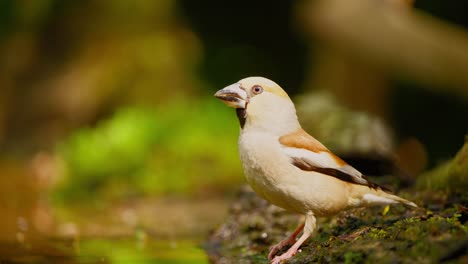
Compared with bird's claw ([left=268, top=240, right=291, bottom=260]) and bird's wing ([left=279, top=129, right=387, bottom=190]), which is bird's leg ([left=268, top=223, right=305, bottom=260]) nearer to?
bird's claw ([left=268, top=240, right=291, bottom=260])

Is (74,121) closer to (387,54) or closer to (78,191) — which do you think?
(78,191)

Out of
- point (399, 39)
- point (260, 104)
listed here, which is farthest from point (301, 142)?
point (399, 39)

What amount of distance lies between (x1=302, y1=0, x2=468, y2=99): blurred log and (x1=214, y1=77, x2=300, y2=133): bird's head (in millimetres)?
6064

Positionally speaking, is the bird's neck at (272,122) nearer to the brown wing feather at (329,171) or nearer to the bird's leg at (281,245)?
the brown wing feather at (329,171)

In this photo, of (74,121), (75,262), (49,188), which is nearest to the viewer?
(75,262)

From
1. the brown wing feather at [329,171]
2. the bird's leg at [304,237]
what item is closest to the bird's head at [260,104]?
the brown wing feather at [329,171]

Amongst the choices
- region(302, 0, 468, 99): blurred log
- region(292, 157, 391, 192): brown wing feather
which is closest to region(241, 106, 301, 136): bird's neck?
region(292, 157, 391, 192): brown wing feather

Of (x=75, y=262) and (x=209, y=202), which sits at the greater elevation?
(x=75, y=262)

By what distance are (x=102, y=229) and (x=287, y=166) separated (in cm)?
346

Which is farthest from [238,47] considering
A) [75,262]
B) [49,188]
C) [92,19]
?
[75,262]

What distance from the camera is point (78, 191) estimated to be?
10164 millimetres

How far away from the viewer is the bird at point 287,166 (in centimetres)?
471

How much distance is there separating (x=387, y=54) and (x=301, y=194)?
22.3ft

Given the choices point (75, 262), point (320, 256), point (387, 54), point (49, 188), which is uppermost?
point (387, 54)
